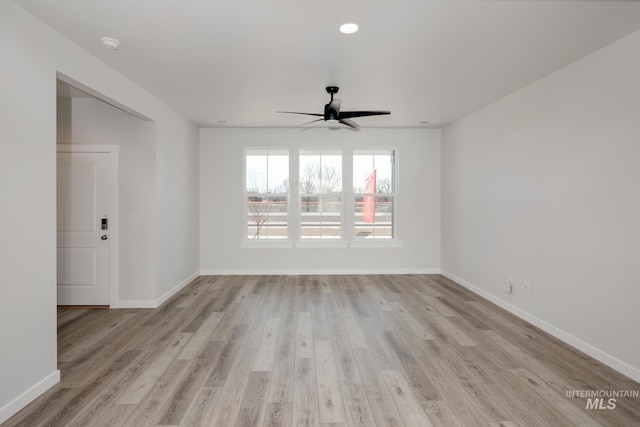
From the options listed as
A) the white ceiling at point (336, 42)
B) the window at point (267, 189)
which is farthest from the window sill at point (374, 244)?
the white ceiling at point (336, 42)

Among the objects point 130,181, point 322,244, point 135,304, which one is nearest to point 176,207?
point 130,181

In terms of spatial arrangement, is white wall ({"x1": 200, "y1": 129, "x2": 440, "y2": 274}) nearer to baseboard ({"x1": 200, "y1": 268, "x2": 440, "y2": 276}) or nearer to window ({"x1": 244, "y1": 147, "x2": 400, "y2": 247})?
baseboard ({"x1": 200, "y1": 268, "x2": 440, "y2": 276})

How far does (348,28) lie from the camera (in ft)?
8.48

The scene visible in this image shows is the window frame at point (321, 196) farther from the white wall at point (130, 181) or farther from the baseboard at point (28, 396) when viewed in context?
the baseboard at point (28, 396)

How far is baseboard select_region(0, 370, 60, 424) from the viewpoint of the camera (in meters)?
2.12

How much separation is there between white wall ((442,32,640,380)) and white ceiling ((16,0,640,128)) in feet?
0.97

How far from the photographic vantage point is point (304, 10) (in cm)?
235

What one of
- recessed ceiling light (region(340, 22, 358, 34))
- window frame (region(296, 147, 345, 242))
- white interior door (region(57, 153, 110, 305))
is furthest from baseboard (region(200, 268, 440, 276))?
recessed ceiling light (region(340, 22, 358, 34))

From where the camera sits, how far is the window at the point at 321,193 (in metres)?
6.34

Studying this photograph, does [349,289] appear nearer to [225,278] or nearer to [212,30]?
[225,278]

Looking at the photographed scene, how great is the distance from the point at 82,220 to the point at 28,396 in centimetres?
260

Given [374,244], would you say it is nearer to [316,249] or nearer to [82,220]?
[316,249]

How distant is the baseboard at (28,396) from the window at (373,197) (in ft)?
15.5

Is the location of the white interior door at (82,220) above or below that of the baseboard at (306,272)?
above
